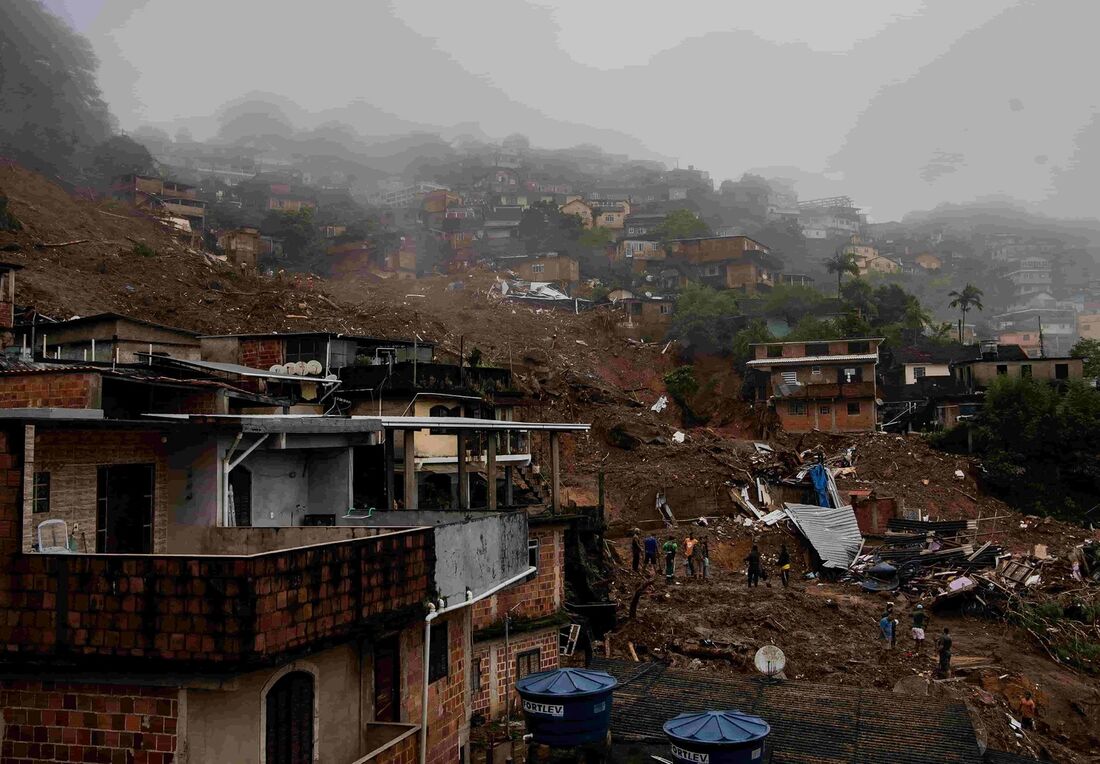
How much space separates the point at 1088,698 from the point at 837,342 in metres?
31.0

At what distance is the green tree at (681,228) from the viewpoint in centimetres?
8156

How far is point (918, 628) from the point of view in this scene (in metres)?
23.5

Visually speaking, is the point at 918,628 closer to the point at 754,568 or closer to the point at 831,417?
the point at 754,568

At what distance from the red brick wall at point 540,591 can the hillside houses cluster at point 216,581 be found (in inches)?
157

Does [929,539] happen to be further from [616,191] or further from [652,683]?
[616,191]

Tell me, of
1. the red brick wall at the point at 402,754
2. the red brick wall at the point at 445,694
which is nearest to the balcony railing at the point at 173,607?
the red brick wall at the point at 402,754

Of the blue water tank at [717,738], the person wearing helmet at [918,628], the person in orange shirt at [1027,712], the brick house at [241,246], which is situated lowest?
the person in orange shirt at [1027,712]

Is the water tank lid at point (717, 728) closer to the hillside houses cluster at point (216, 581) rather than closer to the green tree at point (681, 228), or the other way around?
the hillside houses cluster at point (216, 581)

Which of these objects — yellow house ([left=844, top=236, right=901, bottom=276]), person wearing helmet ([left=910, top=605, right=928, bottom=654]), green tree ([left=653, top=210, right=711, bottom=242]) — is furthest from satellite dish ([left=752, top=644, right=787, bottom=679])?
yellow house ([left=844, top=236, right=901, bottom=276])

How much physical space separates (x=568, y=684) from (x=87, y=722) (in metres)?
6.27

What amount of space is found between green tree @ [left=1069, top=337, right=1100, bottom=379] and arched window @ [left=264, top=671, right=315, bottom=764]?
48.3 metres

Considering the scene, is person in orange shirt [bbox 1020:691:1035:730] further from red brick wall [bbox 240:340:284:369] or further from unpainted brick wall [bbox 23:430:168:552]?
red brick wall [bbox 240:340:284:369]

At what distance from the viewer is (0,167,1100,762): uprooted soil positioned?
853 inches

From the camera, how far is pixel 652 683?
1678 cm
